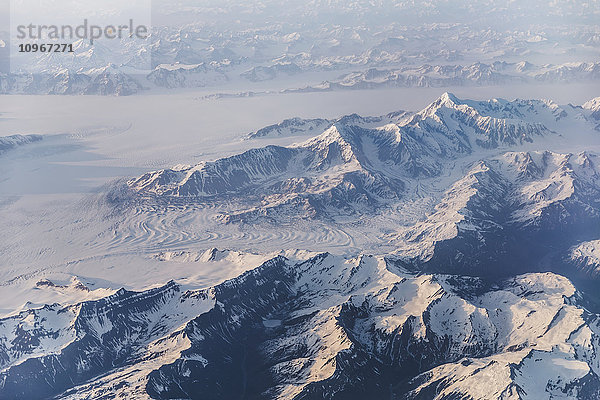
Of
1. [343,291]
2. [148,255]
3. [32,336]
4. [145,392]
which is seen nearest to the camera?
[145,392]

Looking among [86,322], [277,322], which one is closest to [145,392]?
[86,322]

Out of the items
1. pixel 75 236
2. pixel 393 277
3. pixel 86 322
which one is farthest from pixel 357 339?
pixel 75 236

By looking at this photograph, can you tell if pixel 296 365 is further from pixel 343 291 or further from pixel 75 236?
pixel 75 236

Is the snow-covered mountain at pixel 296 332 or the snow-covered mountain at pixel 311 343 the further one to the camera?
the snow-covered mountain at pixel 296 332

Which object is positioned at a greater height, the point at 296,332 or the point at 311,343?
the point at 311,343

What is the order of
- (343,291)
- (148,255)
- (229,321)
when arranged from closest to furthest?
(229,321)
(343,291)
(148,255)

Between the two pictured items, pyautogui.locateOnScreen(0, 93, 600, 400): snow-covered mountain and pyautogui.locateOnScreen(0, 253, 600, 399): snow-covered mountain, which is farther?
pyautogui.locateOnScreen(0, 93, 600, 400): snow-covered mountain

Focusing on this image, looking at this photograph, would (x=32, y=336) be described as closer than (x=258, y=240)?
Yes

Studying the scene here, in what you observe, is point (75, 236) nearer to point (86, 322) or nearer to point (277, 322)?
point (86, 322)

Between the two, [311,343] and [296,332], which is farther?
[296,332]
